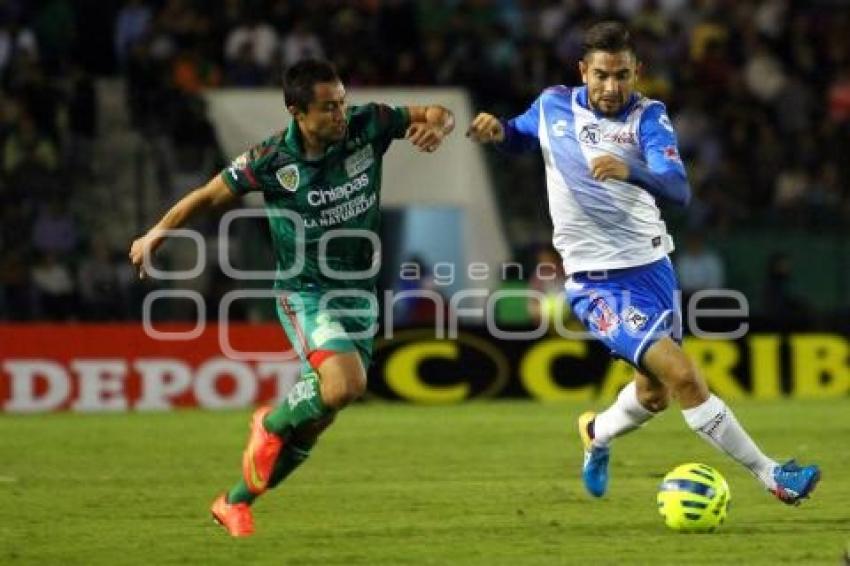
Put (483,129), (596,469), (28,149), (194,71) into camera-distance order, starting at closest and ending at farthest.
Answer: (483,129), (596,469), (28,149), (194,71)

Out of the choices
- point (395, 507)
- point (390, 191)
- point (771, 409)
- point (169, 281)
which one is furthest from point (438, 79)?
point (395, 507)

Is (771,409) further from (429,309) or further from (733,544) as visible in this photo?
(733,544)

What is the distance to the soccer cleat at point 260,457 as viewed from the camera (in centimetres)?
890

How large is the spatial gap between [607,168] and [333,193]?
1335mm

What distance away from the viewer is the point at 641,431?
49.8ft

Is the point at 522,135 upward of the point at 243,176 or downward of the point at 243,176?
downward

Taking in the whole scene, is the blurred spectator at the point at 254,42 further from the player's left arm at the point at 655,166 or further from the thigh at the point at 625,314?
the player's left arm at the point at 655,166

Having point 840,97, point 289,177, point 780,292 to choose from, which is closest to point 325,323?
point 289,177

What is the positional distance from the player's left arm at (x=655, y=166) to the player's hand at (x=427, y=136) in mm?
756

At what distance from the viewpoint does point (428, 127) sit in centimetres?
916

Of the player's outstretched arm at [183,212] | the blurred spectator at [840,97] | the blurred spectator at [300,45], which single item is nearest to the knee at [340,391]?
the player's outstretched arm at [183,212]

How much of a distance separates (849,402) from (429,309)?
417 cm

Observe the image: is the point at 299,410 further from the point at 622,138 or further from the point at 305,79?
the point at 622,138

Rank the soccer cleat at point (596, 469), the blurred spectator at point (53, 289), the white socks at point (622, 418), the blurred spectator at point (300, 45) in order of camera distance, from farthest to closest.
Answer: the blurred spectator at point (300, 45), the blurred spectator at point (53, 289), the soccer cleat at point (596, 469), the white socks at point (622, 418)
